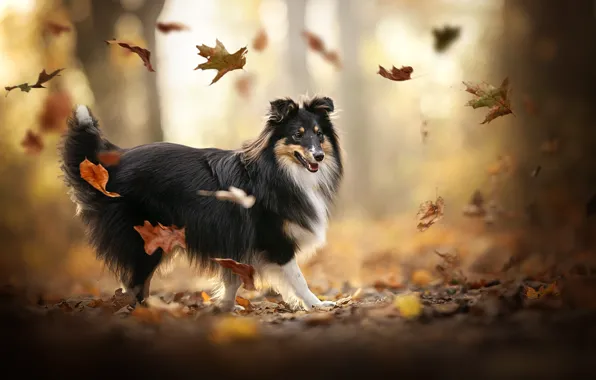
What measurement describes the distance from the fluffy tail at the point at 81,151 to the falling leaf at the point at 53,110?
420 centimetres

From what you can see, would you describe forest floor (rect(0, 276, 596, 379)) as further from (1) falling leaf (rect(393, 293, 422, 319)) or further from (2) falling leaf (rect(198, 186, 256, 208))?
(2) falling leaf (rect(198, 186, 256, 208))

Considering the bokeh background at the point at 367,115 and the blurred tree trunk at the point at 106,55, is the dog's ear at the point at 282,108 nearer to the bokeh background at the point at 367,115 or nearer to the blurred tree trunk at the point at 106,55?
the bokeh background at the point at 367,115

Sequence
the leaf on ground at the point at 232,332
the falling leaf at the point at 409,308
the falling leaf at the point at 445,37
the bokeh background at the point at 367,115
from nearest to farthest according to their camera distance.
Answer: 1. the leaf on ground at the point at 232,332
2. the falling leaf at the point at 409,308
3. the falling leaf at the point at 445,37
4. the bokeh background at the point at 367,115

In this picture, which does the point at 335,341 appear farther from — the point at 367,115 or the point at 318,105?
the point at 367,115

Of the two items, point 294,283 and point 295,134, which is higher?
point 295,134

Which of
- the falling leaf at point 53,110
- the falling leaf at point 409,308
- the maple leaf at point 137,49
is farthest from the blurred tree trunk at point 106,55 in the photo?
the falling leaf at point 409,308

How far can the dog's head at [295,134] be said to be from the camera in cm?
536

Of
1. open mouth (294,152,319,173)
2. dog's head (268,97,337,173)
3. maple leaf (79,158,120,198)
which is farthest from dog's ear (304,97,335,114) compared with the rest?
maple leaf (79,158,120,198)

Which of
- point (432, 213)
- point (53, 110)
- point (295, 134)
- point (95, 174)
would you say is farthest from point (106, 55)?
point (432, 213)

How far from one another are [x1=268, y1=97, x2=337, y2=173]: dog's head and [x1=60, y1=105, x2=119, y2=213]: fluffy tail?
1.63 metres

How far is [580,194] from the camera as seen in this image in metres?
7.96

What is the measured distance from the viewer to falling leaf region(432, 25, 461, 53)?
5387 mm

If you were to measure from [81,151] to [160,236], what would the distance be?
3.56 ft

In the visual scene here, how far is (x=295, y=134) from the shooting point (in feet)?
17.7
